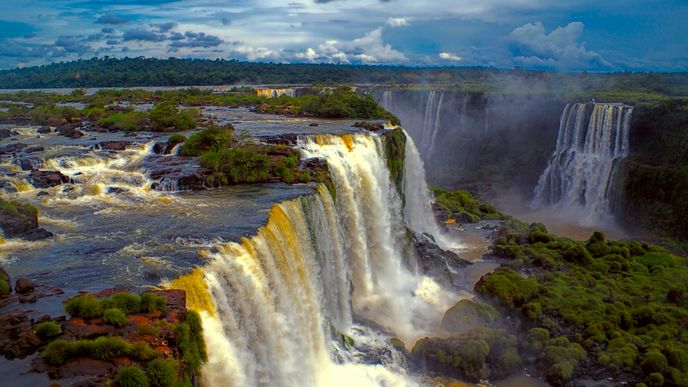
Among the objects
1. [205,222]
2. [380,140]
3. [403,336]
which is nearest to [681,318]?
[403,336]

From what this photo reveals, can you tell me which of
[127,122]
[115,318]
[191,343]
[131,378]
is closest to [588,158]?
[127,122]

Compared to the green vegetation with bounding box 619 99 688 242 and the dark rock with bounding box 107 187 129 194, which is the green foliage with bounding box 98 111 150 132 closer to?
the dark rock with bounding box 107 187 129 194

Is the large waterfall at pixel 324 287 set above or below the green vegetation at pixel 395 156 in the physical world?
below

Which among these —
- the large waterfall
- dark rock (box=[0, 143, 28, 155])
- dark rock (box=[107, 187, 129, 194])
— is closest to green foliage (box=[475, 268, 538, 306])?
the large waterfall

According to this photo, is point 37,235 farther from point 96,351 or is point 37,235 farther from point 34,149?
point 34,149

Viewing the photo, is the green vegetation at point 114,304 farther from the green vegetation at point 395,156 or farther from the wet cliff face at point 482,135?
the wet cliff face at point 482,135

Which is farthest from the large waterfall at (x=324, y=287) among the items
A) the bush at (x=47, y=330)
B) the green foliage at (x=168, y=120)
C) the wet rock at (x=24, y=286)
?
the green foliage at (x=168, y=120)
